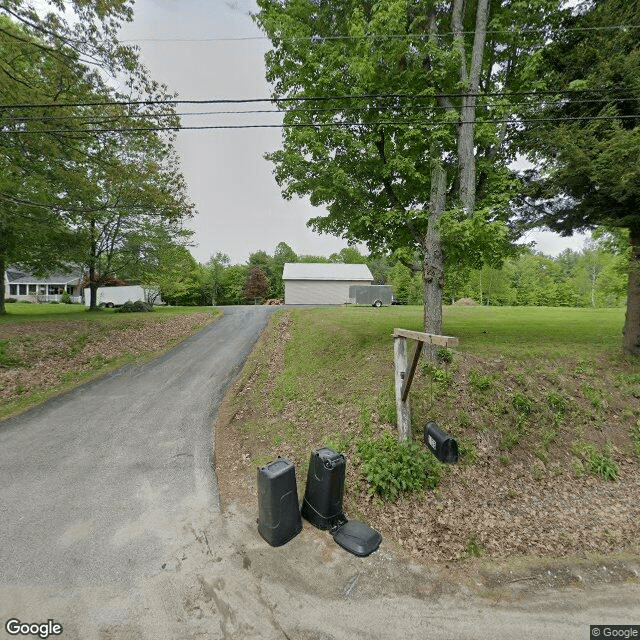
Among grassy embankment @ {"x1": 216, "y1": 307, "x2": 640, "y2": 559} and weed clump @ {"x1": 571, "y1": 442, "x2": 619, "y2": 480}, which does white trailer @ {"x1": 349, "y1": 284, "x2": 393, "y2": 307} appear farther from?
weed clump @ {"x1": 571, "y1": 442, "x2": 619, "y2": 480}

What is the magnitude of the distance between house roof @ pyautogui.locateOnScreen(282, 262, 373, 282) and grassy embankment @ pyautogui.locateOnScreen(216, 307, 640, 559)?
24198mm

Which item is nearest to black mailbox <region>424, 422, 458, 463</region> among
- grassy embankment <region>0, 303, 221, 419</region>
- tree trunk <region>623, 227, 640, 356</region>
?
tree trunk <region>623, 227, 640, 356</region>

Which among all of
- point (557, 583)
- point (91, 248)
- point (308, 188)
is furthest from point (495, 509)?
point (91, 248)

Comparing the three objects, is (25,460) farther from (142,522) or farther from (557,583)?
(557,583)

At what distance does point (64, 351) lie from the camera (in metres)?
10.3

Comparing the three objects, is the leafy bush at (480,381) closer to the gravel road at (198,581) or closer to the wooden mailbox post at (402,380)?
the wooden mailbox post at (402,380)

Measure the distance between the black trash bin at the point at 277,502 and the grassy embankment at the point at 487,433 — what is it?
0.99 m

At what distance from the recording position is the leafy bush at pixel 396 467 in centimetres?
452

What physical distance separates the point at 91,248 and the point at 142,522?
20717 millimetres

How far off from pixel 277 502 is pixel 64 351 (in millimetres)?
10568

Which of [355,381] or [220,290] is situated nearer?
[355,381]

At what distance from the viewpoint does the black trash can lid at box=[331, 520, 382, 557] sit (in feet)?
11.7

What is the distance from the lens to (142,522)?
3.87m

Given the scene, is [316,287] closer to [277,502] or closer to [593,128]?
[593,128]
